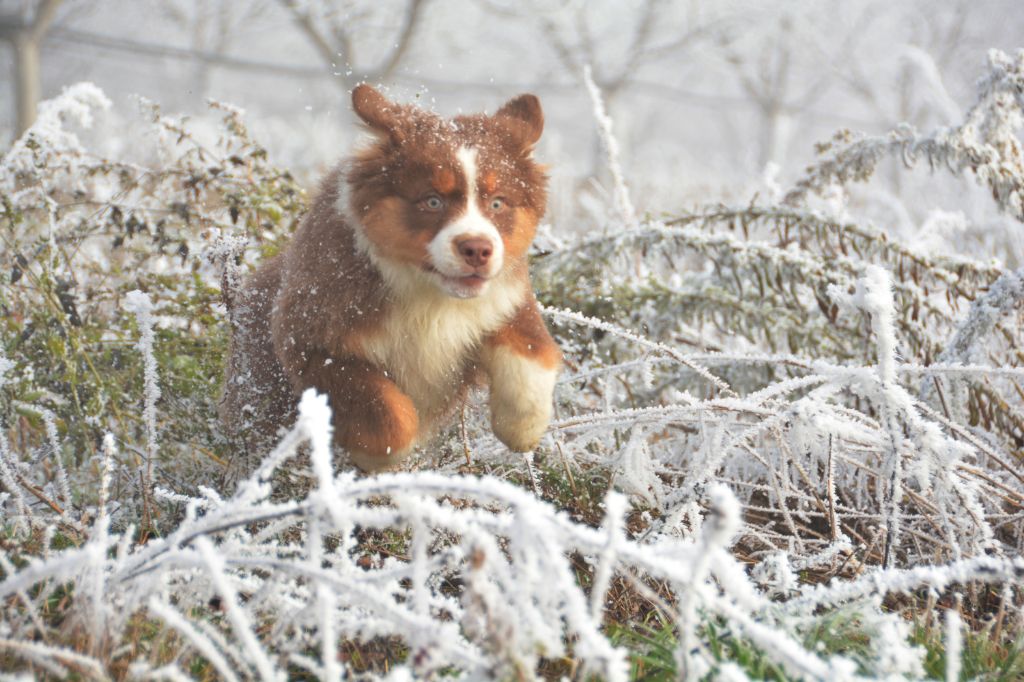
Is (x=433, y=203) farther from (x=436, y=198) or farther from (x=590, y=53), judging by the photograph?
(x=590, y=53)

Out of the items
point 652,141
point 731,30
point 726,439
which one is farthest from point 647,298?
point 652,141

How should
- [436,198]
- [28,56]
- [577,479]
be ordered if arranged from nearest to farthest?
[436,198] < [577,479] < [28,56]

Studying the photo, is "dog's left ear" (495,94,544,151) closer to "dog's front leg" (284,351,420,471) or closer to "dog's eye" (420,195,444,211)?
"dog's eye" (420,195,444,211)

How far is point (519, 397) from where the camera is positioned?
2637 mm

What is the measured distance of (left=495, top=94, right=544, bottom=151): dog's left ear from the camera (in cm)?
274

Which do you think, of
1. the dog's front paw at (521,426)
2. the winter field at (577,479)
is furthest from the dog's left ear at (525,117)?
the dog's front paw at (521,426)

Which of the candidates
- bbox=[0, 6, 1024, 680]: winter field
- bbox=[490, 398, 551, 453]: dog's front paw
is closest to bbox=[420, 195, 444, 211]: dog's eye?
bbox=[490, 398, 551, 453]: dog's front paw

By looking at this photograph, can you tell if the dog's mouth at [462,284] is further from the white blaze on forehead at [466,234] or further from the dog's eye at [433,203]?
the dog's eye at [433,203]

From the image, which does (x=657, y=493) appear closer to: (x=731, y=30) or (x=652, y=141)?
(x=731, y=30)

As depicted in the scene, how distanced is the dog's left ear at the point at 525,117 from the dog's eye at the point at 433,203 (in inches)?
15.6

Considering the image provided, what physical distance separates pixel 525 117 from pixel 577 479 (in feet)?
3.93

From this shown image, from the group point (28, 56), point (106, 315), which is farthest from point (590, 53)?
point (106, 315)

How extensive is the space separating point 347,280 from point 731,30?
20.4 metres

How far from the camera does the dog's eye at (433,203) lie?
8.08 feet
